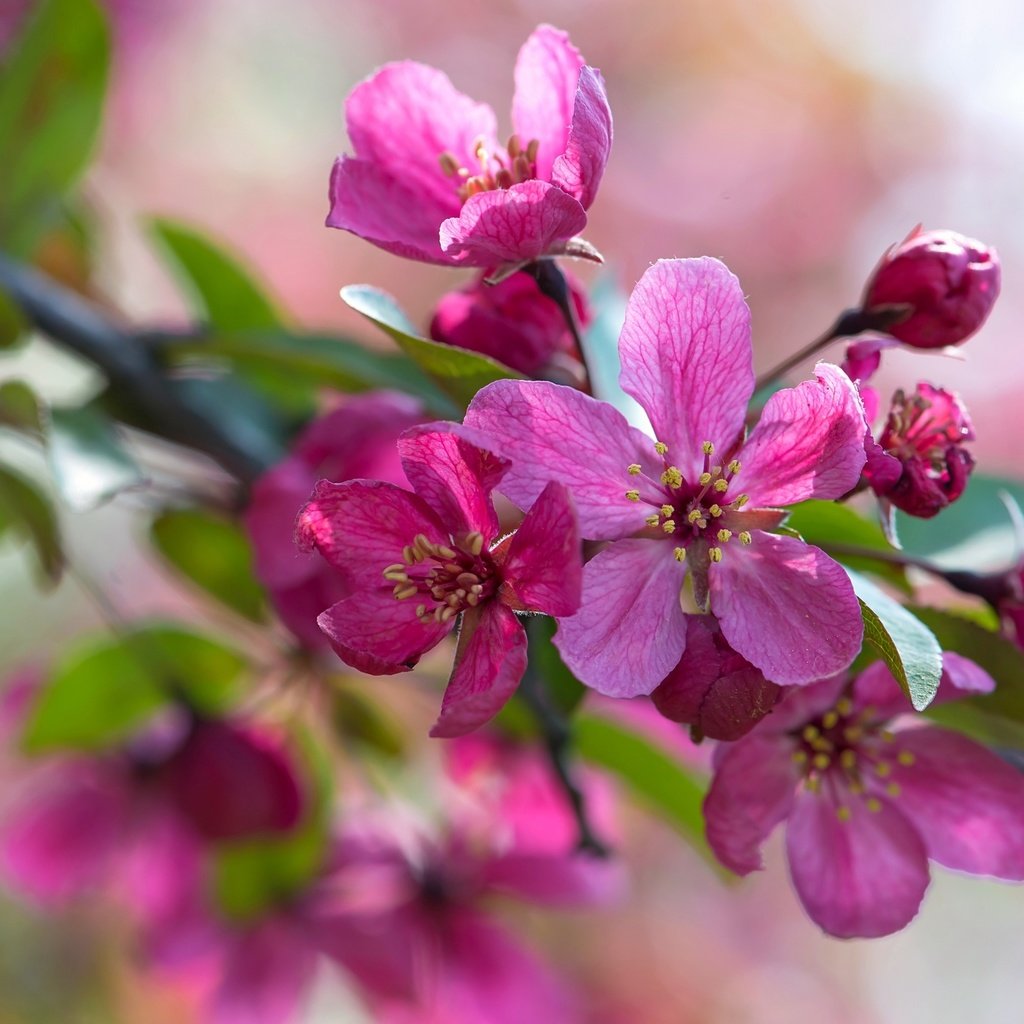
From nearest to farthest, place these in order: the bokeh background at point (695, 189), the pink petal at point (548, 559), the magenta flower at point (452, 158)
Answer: the pink petal at point (548, 559), the magenta flower at point (452, 158), the bokeh background at point (695, 189)

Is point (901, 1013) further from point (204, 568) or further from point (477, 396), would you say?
point (477, 396)

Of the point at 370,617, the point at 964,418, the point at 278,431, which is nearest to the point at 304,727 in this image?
the point at 278,431

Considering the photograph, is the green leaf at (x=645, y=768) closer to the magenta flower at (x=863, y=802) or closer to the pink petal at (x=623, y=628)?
the magenta flower at (x=863, y=802)

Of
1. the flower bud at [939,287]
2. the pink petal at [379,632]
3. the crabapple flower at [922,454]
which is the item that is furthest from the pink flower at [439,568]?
the flower bud at [939,287]

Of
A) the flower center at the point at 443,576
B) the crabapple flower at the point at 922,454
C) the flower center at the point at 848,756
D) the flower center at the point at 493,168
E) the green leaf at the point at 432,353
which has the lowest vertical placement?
the flower center at the point at 848,756

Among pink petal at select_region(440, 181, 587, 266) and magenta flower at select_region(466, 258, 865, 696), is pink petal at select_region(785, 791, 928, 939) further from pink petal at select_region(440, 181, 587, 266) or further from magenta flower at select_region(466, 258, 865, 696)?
pink petal at select_region(440, 181, 587, 266)

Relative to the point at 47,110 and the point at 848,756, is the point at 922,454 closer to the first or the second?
the point at 848,756

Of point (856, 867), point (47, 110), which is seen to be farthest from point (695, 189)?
point (856, 867)
